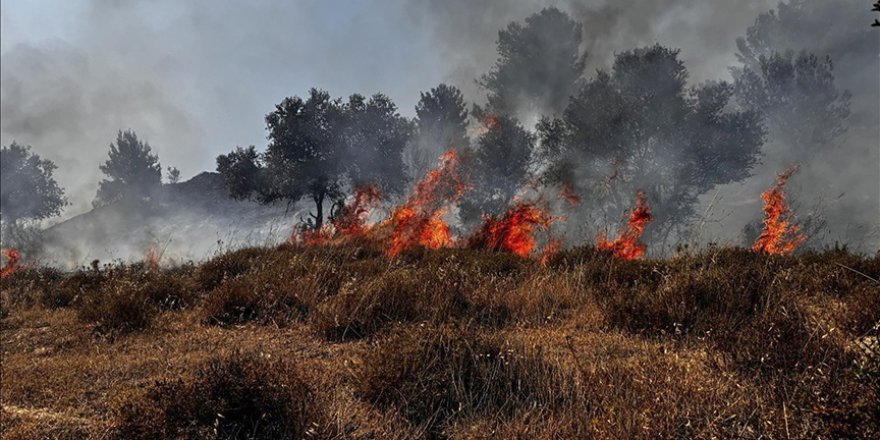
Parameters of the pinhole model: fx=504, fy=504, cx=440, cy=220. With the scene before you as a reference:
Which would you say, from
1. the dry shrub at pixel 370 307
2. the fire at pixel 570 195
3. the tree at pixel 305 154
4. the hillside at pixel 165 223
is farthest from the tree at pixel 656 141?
the hillside at pixel 165 223

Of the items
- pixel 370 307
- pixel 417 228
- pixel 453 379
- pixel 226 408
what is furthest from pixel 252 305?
pixel 417 228

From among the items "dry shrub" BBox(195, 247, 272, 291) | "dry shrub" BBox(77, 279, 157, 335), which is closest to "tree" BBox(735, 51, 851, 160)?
"dry shrub" BBox(195, 247, 272, 291)

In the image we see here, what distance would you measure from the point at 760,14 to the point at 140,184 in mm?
67687

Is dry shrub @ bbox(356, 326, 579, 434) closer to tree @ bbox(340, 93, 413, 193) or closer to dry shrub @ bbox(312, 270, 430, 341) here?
dry shrub @ bbox(312, 270, 430, 341)

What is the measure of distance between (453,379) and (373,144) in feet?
92.9

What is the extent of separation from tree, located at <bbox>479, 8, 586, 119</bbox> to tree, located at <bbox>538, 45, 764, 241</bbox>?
7.10 meters

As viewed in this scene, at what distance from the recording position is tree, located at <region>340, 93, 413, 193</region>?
30.2 m

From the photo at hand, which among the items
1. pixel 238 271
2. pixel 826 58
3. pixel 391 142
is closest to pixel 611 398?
pixel 238 271

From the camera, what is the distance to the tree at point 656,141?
27.0 m

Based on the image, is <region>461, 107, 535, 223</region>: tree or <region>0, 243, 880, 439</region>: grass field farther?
<region>461, 107, 535, 223</region>: tree

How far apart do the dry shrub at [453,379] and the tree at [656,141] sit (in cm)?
2400

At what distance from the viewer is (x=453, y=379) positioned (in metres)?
3.22

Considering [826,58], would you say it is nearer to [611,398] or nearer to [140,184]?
[611,398]

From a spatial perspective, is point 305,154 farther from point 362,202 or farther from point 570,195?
point 570,195
